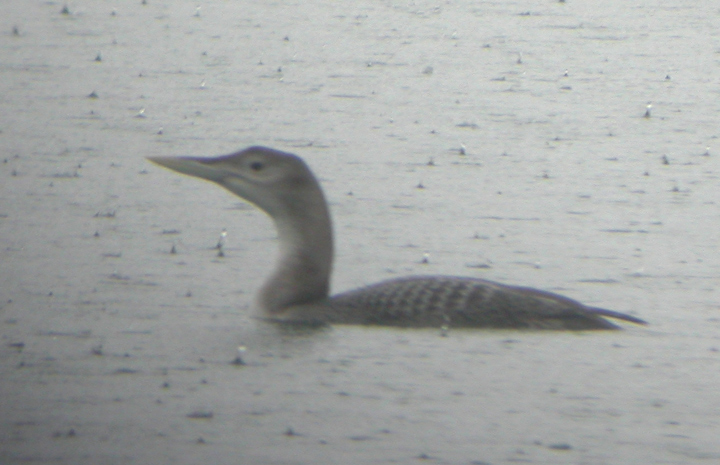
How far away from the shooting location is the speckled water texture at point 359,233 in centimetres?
498

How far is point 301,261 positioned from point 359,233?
1.77 metres

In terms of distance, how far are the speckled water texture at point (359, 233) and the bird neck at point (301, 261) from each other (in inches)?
6.4

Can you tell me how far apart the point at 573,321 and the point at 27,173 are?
4.37 meters

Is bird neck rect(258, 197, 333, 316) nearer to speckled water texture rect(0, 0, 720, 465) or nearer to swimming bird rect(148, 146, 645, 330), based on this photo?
swimming bird rect(148, 146, 645, 330)

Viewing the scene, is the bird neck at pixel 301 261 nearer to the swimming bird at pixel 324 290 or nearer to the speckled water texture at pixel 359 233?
the swimming bird at pixel 324 290

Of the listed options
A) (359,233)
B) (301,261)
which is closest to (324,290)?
(301,261)

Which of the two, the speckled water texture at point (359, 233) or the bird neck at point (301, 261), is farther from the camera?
the bird neck at point (301, 261)

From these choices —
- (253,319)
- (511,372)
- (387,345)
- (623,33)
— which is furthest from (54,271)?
(623,33)

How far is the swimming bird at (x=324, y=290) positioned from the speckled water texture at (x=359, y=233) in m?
0.09

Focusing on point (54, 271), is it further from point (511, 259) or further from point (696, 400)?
point (696, 400)

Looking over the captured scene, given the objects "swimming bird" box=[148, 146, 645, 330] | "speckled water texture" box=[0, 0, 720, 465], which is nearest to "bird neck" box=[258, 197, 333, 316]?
"swimming bird" box=[148, 146, 645, 330]

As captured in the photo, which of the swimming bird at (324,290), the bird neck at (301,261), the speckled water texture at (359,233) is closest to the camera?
the speckled water texture at (359,233)

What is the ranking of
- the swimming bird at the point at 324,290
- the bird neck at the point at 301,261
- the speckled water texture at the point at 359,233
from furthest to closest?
the bird neck at the point at 301,261
the swimming bird at the point at 324,290
the speckled water texture at the point at 359,233

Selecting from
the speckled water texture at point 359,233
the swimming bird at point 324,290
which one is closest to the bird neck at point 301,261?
the swimming bird at point 324,290
